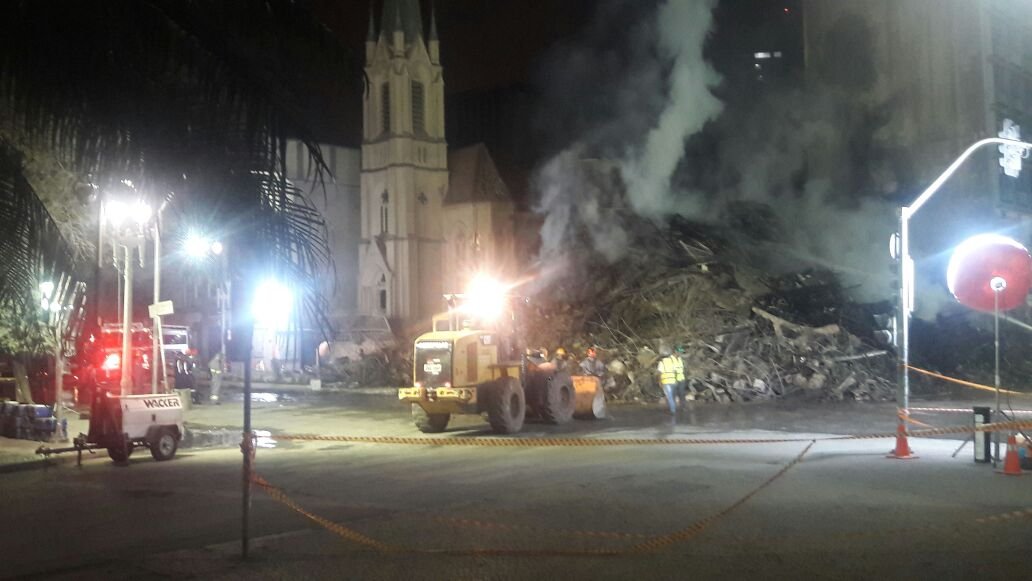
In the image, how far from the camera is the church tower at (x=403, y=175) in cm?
5959

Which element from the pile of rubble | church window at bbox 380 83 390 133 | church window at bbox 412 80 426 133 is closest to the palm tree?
the pile of rubble

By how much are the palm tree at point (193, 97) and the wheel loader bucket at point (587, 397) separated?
18.9 meters

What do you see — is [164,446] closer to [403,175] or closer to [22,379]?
[22,379]

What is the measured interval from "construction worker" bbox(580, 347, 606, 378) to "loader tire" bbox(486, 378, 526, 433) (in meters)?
8.82

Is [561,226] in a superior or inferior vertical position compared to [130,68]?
superior

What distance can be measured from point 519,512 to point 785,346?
20.1 m

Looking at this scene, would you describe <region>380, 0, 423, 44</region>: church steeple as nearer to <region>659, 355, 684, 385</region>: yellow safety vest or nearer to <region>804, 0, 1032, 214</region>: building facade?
<region>804, 0, 1032, 214</region>: building facade

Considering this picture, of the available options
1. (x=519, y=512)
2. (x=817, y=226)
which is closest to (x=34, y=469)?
(x=519, y=512)

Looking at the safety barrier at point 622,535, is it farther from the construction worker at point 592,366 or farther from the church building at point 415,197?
the church building at point 415,197

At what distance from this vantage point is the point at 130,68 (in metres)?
4.68

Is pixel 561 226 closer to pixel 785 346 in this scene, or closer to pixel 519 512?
pixel 785 346

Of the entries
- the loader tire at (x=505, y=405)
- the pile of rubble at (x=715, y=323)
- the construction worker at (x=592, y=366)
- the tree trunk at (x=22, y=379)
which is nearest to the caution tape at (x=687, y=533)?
the loader tire at (x=505, y=405)

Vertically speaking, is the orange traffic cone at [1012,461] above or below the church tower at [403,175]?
below

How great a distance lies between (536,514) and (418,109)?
52300 mm
